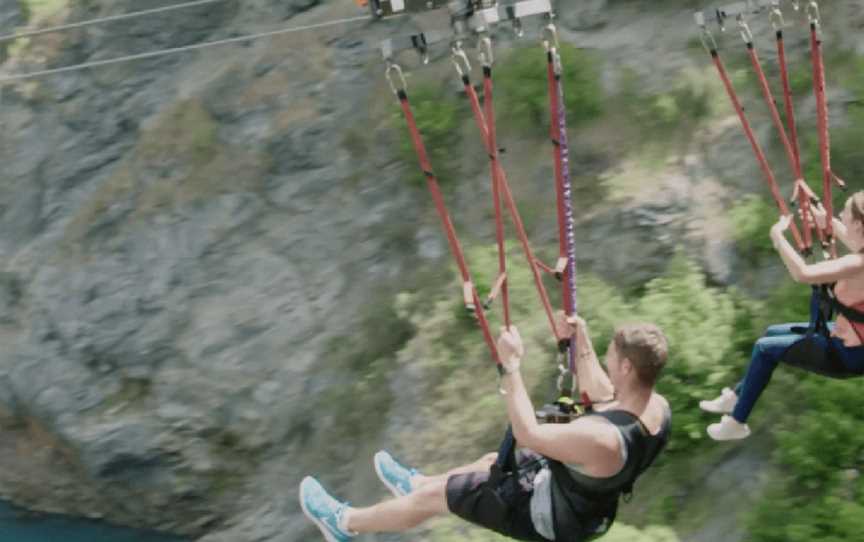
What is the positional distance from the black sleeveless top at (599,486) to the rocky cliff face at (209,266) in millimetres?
4547

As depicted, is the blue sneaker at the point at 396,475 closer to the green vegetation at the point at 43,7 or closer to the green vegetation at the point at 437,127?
the green vegetation at the point at 437,127

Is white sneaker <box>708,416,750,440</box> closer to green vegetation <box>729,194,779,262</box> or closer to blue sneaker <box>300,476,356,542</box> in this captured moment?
blue sneaker <box>300,476,356,542</box>

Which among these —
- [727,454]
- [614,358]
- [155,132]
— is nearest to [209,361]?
[155,132]

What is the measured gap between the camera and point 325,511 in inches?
200

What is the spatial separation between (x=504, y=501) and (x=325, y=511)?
1150 millimetres

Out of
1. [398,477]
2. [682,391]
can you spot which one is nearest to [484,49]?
[398,477]

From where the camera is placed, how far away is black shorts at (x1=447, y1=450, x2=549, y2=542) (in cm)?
425

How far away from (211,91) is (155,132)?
0.71 meters

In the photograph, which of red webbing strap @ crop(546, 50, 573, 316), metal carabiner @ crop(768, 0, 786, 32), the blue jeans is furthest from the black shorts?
metal carabiner @ crop(768, 0, 786, 32)

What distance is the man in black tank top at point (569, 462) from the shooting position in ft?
12.5

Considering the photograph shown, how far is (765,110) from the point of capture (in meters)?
8.04

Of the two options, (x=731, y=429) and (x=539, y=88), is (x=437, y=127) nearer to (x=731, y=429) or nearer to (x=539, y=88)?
(x=539, y=88)

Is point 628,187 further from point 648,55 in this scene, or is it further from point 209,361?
point 209,361

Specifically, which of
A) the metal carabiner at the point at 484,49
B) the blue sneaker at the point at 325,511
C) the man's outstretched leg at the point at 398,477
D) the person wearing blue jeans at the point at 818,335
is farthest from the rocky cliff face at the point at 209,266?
the metal carabiner at the point at 484,49
